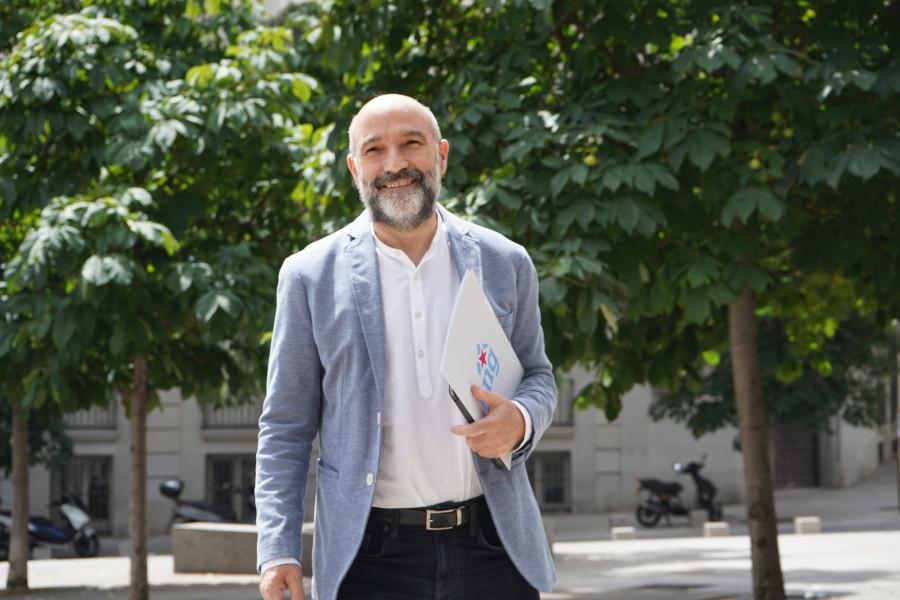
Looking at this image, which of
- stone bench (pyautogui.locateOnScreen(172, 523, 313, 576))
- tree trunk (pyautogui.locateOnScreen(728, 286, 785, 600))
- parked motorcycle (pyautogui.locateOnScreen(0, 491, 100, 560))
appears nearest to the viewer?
tree trunk (pyautogui.locateOnScreen(728, 286, 785, 600))

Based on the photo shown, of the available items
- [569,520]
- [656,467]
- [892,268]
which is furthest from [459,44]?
[656,467]

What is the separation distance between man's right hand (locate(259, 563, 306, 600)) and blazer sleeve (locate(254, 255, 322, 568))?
3 centimetres

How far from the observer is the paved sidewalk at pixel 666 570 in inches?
451

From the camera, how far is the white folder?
2540mm

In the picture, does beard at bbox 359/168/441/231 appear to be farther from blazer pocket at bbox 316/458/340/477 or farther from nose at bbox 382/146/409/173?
blazer pocket at bbox 316/458/340/477

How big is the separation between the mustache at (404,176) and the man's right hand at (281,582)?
0.90 meters

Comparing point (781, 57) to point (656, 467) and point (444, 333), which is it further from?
point (656, 467)

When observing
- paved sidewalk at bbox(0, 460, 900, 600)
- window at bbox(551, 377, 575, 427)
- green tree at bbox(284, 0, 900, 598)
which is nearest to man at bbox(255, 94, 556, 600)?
green tree at bbox(284, 0, 900, 598)

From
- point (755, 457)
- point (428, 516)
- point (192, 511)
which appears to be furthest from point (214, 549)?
point (428, 516)

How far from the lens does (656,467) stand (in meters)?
28.6

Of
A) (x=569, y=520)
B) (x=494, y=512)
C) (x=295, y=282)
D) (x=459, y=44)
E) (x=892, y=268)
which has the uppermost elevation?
(x=459, y=44)

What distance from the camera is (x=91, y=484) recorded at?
88.6 feet

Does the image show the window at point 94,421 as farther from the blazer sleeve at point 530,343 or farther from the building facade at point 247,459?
the blazer sleeve at point 530,343

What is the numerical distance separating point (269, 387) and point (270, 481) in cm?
21
